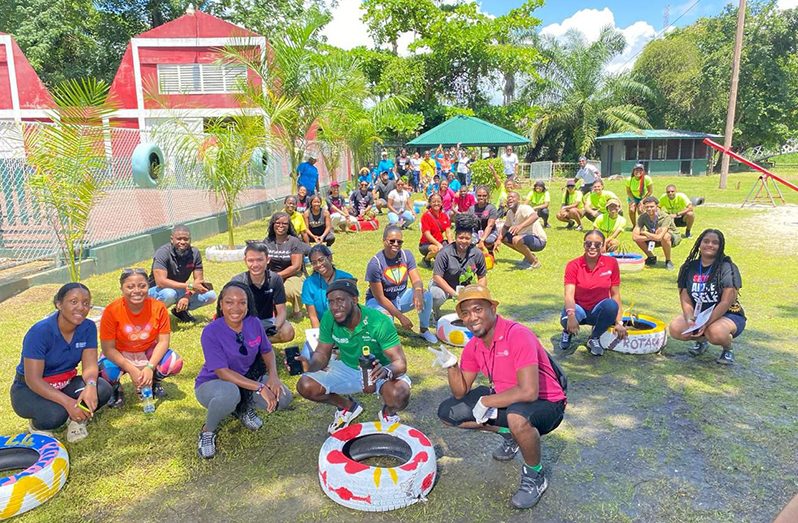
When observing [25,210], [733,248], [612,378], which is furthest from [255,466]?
[733,248]

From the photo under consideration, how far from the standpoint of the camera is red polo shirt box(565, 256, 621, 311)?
539 cm

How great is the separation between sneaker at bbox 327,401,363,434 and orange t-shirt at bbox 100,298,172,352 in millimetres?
1634

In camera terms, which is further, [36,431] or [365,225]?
[365,225]

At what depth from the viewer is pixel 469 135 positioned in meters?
22.9

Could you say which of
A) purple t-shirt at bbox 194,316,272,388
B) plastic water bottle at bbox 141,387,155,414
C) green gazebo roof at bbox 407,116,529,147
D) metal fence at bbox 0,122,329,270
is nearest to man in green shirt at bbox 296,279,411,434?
purple t-shirt at bbox 194,316,272,388

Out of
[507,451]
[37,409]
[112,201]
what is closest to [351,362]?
[507,451]

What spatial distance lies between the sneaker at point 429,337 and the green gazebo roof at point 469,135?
56.7ft

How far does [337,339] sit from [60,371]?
1.98 meters

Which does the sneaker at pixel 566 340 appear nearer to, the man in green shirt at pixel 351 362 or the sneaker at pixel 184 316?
the man in green shirt at pixel 351 362

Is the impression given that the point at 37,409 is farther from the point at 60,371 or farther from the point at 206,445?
the point at 206,445

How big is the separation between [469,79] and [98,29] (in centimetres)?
2022

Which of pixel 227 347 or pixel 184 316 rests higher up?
pixel 227 347

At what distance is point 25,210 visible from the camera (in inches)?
322

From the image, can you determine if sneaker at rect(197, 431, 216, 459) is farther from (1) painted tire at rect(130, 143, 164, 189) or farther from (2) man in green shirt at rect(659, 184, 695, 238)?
(2) man in green shirt at rect(659, 184, 695, 238)
